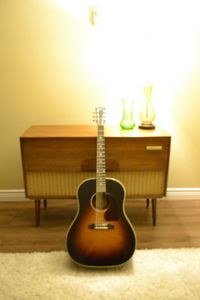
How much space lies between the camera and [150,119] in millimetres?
1980

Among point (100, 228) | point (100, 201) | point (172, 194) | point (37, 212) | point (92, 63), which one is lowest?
point (172, 194)

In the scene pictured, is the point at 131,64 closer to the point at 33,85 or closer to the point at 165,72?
the point at 165,72

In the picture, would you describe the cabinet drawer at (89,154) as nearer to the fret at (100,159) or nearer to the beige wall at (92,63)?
the fret at (100,159)

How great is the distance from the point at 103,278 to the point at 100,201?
1.35 feet

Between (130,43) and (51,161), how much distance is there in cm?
105

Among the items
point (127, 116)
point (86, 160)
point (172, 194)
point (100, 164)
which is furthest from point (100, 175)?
point (172, 194)

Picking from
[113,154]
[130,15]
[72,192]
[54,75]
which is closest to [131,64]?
[130,15]

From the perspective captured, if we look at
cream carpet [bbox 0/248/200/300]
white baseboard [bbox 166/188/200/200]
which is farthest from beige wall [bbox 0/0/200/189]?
→ cream carpet [bbox 0/248/200/300]

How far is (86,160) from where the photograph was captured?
178 cm

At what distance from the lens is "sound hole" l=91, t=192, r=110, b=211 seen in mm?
1605

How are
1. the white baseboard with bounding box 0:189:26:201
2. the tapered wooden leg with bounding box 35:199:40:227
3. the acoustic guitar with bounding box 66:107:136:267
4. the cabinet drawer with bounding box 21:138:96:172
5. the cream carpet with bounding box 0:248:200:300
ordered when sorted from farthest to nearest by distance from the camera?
the white baseboard with bounding box 0:189:26:201 → the tapered wooden leg with bounding box 35:199:40:227 → the cabinet drawer with bounding box 21:138:96:172 → the acoustic guitar with bounding box 66:107:136:267 → the cream carpet with bounding box 0:248:200:300

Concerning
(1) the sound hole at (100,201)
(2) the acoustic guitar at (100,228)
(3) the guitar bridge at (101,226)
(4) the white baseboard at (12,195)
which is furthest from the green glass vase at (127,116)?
(4) the white baseboard at (12,195)

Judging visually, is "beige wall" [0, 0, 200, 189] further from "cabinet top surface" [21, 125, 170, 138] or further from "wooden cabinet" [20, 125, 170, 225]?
"wooden cabinet" [20, 125, 170, 225]

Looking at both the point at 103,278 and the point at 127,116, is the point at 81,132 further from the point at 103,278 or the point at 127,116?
the point at 103,278
